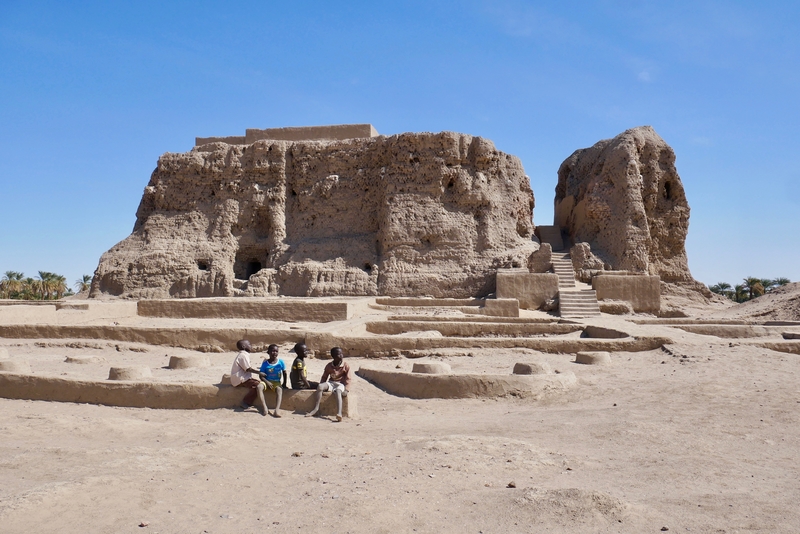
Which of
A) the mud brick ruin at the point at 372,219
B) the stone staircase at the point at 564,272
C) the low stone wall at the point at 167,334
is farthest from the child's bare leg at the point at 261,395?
the mud brick ruin at the point at 372,219

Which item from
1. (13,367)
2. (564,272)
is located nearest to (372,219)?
(564,272)

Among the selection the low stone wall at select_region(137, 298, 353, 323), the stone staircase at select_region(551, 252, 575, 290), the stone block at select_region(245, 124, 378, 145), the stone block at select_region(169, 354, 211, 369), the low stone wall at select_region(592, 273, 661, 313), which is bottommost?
the stone block at select_region(169, 354, 211, 369)

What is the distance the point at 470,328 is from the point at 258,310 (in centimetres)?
504

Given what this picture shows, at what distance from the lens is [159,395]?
21.9 feet

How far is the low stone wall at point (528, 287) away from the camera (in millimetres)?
17344

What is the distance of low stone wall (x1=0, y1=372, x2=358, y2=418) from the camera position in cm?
643

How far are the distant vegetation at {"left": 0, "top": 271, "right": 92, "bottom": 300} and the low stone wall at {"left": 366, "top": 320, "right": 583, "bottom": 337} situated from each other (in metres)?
25.8

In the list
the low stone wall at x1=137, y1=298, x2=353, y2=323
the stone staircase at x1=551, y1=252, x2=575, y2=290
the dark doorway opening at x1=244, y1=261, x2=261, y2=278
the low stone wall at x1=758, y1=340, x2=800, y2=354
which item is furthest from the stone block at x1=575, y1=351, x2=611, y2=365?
the dark doorway opening at x1=244, y1=261, x2=261, y2=278

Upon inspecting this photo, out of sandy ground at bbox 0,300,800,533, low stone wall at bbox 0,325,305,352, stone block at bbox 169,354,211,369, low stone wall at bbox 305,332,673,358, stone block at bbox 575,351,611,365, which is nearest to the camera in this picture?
sandy ground at bbox 0,300,800,533

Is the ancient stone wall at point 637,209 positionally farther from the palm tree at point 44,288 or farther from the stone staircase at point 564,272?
the palm tree at point 44,288

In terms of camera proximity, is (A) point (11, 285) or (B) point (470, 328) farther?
(A) point (11, 285)

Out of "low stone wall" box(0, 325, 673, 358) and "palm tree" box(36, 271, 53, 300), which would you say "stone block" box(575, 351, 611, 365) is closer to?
"low stone wall" box(0, 325, 673, 358)

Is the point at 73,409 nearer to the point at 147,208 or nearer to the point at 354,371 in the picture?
the point at 354,371

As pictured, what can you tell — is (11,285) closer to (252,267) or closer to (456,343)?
(252,267)
